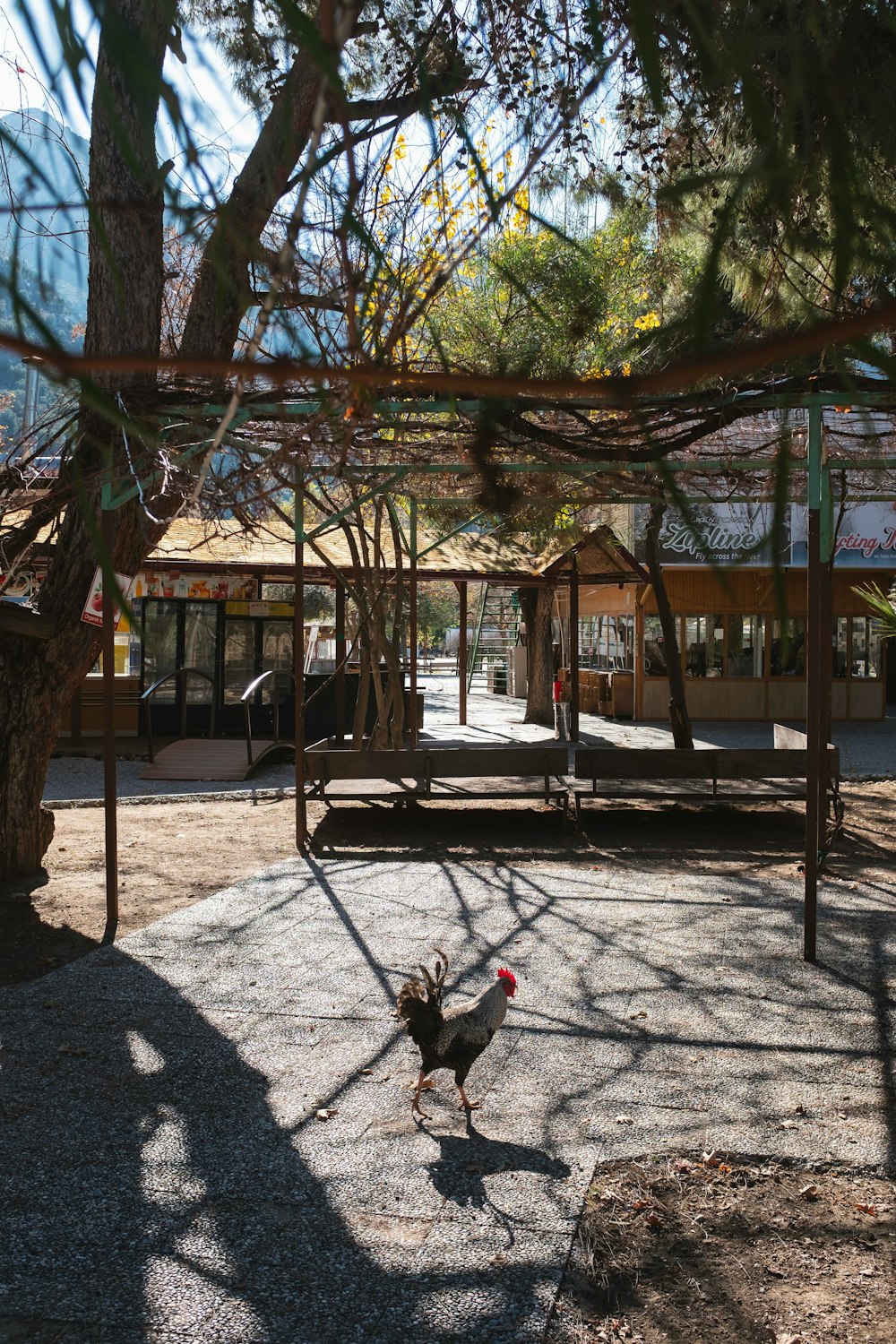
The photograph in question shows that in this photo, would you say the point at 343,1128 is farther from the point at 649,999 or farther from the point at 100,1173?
the point at 649,999

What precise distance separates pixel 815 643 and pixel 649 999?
239cm

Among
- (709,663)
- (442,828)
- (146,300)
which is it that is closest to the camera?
(146,300)

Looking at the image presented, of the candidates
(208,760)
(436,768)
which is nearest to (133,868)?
(436,768)

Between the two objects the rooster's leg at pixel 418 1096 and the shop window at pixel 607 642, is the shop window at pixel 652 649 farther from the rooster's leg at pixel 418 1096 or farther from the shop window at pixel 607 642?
the rooster's leg at pixel 418 1096

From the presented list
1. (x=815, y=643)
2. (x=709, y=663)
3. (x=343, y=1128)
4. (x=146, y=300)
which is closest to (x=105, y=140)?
(x=146, y=300)

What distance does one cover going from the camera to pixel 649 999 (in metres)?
5.83

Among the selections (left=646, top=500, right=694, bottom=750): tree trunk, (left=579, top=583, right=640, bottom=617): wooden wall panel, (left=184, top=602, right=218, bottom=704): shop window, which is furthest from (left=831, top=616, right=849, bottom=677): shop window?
(left=184, top=602, right=218, bottom=704): shop window

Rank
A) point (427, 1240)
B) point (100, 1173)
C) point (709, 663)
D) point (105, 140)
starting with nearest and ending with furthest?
point (427, 1240) → point (100, 1173) → point (105, 140) → point (709, 663)

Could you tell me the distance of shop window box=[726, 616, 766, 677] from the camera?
24764mm

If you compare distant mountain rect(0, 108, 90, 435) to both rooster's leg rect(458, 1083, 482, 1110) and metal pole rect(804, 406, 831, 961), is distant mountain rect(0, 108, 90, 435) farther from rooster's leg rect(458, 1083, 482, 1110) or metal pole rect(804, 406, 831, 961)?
metal pole rect(804, 406, 831, 961)

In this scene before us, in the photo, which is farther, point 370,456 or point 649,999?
point 370,456

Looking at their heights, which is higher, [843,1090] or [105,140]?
[105,140]

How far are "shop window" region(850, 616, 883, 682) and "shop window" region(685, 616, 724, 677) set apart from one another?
Answer: 297cm

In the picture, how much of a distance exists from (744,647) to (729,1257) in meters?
22.4
